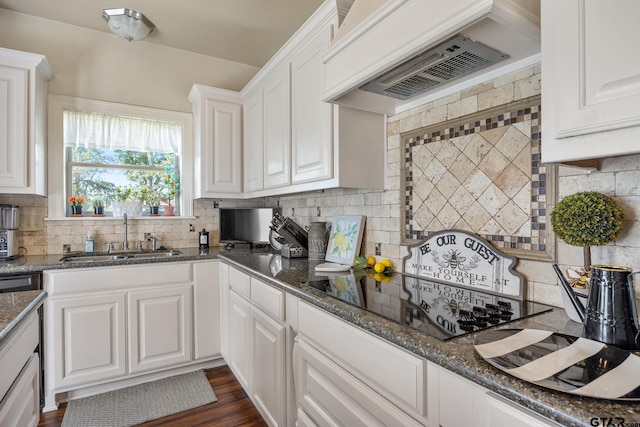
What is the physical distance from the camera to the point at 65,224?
269 centimetres

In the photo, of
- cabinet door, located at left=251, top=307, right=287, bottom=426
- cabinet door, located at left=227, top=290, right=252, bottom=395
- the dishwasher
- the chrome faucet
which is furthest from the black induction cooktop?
the chrome faucet

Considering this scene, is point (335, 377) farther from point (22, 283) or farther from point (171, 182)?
point (171, 182)

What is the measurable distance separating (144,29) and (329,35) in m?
1.75

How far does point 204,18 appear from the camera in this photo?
263cm

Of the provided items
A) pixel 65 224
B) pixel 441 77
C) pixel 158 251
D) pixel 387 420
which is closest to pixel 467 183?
pixel 441 77

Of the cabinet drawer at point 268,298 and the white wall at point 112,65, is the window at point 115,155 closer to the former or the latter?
the white wall at point 112,65

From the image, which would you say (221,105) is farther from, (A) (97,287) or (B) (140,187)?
(A) (97,287)

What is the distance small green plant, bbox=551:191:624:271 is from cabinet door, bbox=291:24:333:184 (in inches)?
41.1

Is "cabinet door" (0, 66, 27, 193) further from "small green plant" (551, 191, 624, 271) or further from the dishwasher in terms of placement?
"small green plant" (551, 191, 624, 271)

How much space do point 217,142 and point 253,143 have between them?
38cm

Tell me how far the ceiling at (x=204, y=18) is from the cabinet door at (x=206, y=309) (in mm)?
1877

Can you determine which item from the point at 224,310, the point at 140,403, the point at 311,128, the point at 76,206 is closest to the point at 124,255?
the point at 76,206

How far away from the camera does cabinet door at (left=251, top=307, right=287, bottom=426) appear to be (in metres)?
1.67

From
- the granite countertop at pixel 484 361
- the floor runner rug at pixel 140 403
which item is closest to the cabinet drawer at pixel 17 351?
the granite countertop at pixel 484 361
